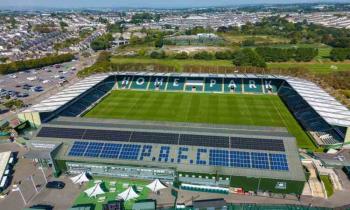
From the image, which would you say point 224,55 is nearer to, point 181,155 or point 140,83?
point 140,83

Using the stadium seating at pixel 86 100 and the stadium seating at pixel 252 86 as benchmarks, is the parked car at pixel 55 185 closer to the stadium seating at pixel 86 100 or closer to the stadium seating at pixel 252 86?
the stadium seating at pixel 86 100

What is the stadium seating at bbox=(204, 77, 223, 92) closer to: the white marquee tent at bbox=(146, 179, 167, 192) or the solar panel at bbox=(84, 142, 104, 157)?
the solar panel at bbox=(84, 142, 104, 157)

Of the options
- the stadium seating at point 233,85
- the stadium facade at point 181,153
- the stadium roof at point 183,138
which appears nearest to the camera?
the stadium facade at point 181,153

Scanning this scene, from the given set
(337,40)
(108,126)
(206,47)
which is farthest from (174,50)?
(108,126)

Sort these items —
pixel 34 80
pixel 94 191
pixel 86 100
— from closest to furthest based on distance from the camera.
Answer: pixel 94 191 < pixel 86 100 < pixel 34 80

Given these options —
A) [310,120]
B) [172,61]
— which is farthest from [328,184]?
[172,61]

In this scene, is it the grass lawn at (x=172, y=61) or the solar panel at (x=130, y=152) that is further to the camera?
the grass lawn at (x=172, y=61)

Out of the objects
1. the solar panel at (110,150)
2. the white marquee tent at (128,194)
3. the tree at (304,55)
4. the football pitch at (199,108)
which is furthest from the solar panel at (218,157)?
the tree at (304,55)
